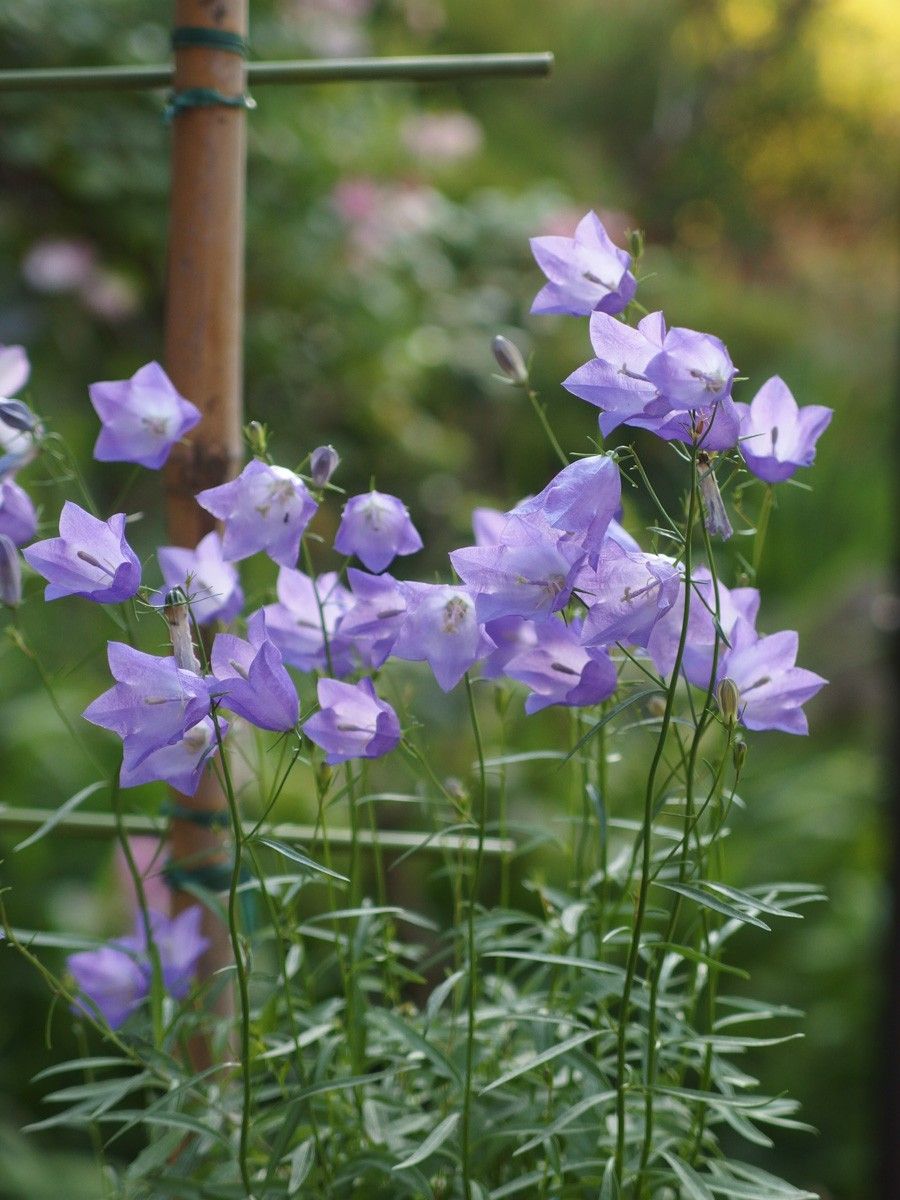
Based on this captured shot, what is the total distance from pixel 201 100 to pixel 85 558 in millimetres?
401

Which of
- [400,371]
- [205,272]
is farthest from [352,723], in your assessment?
[400,371]

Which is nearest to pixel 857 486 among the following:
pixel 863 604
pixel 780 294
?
pixel 863 604

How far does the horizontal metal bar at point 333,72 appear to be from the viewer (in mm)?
831

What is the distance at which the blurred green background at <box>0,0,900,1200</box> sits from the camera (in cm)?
185

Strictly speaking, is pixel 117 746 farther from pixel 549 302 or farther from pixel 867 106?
pixel 867 106

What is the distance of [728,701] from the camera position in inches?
22.3

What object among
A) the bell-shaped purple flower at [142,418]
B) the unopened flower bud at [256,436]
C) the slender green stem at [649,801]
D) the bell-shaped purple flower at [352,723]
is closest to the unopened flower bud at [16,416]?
the bell-shaped purple flower at [142,418]

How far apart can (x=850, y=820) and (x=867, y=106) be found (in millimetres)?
6374

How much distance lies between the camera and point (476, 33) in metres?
5.24

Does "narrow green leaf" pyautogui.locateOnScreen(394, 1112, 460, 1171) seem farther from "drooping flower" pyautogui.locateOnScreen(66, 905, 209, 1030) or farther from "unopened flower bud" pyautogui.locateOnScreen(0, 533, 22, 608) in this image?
"unopened flower bud" pyautogui.locateOnScreen(0, 533, 22, 608)

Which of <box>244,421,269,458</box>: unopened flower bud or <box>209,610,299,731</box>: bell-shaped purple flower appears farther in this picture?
<box>244,421,269,458</box>: unopened flower bud

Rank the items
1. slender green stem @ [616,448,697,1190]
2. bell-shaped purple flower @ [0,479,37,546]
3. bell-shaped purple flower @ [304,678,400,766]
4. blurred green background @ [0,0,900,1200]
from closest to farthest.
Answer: slender green stem @ [616,448,697,1190]
bell-shaped purple flower @ [304,678,400,766]
bell-shaped purple flower @ [0,479,37,546]
blurred green background @ [0,0,900,1200]

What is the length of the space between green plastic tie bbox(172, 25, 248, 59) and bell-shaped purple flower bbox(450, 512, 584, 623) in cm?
47

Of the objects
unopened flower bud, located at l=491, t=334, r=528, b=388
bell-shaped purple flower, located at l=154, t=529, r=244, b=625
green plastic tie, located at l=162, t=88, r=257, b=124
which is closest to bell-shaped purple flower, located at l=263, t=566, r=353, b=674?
bell-shaped purple flower, located at l=154, t=529, r=244, b=625
